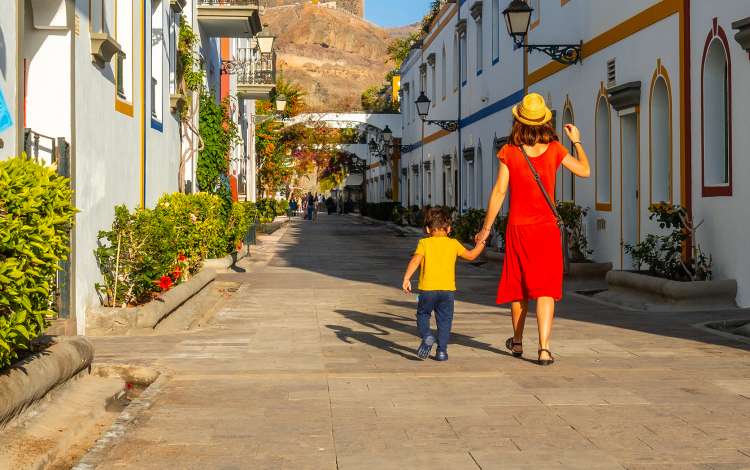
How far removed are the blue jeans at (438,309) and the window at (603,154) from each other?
10.1 metres

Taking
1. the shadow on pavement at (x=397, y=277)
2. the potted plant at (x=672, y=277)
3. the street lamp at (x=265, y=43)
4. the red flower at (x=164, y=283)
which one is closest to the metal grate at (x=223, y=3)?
the shadow on pavement at (x=397, y=277)

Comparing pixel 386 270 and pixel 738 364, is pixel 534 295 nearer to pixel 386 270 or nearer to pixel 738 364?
pixel 738 364

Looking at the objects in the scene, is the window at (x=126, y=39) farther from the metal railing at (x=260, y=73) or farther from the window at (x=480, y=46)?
the window at (x=480, y=46)

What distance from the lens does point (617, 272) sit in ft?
47.9

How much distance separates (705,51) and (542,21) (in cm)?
898

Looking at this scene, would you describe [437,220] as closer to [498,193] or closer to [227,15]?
[498,193]

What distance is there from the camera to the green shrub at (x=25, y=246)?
5520 millimetres

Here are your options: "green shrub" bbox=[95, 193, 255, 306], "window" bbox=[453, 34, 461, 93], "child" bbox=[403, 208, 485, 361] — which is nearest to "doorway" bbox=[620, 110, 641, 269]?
"green shrub" bbox=[95, 193, 255, 306]

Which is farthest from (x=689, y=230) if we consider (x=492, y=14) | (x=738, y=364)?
(x=492, y=14)

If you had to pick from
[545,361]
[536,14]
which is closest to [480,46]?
[536,14]

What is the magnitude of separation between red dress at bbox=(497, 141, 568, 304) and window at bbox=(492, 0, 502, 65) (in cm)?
1954

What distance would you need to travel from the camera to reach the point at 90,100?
427 inches

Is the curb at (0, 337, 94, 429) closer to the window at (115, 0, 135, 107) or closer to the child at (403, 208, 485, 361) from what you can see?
the child at (403, 208, 485, 361)

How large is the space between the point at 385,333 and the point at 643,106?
280 inches
